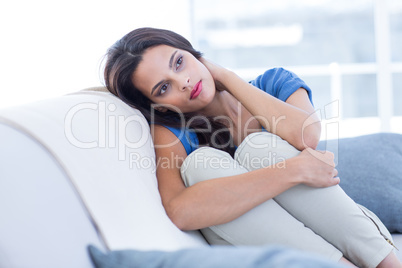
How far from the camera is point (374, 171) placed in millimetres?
1674

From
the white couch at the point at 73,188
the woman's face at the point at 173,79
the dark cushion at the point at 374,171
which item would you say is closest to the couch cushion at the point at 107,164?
the white couch at the point at 73,188

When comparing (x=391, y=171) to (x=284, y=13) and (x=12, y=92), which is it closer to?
(x=12, y=92)

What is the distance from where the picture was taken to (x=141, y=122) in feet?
4.66

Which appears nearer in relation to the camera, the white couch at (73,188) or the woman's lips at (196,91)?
the white couch at (73,188)

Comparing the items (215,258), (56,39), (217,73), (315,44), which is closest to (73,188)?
(215,258)

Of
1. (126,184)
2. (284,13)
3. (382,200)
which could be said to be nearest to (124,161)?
(126,184)

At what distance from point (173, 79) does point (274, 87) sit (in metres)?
0.39

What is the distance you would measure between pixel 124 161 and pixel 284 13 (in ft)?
12.7

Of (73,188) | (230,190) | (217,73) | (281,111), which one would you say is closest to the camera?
(73,188)

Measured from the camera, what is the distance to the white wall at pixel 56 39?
346 cm

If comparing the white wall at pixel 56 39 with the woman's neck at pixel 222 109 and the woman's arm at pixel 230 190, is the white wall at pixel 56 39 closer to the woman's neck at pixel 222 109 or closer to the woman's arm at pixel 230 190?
the woman's neck at pixel 222 109

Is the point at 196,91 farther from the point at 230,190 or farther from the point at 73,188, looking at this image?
the point at 73,188

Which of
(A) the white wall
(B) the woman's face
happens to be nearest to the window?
(A) the white wall

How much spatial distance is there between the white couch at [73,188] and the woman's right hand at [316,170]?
31 centimetres
